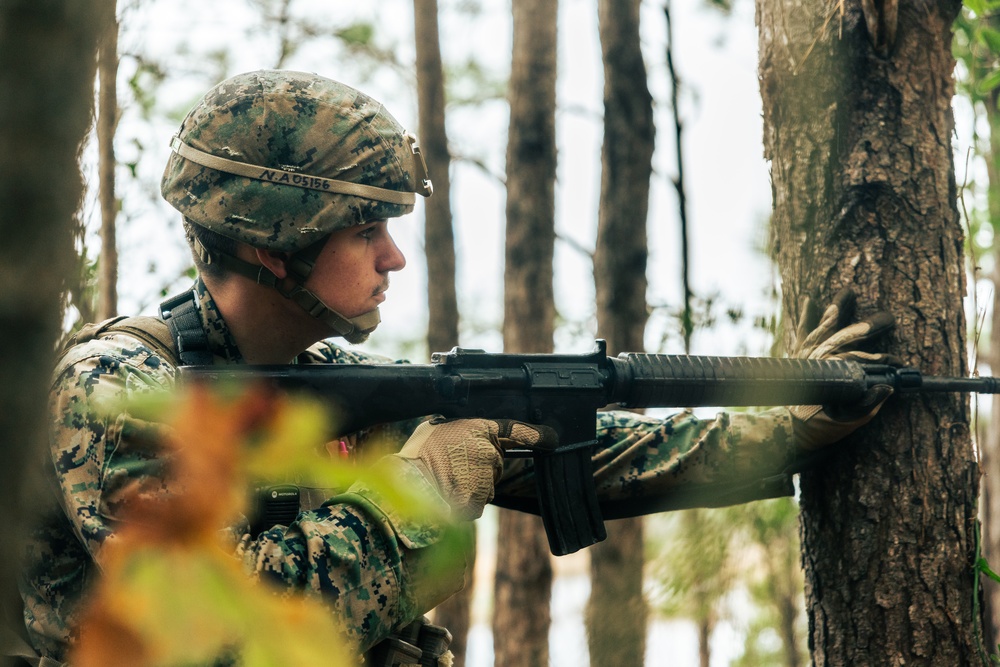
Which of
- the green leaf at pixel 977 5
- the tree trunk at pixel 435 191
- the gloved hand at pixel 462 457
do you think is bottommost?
the gloved hand at pixel 462 457

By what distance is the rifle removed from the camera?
2.49 m

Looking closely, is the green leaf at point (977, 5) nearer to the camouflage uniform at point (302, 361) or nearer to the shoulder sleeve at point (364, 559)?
the camouflage uniform at point (302, 361)

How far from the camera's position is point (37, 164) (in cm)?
53

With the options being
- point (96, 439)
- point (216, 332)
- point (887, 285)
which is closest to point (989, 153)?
point (887, 285)

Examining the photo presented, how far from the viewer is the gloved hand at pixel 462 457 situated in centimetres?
235

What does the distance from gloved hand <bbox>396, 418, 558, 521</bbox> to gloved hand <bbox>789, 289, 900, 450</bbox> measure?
1010mm

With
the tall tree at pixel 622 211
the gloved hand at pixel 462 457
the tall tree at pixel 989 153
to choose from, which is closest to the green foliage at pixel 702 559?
the gloved hand at pixel 462 457

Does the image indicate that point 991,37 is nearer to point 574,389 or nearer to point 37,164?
point 574,389

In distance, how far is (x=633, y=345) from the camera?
597cm

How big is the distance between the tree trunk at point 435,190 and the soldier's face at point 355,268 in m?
6.40

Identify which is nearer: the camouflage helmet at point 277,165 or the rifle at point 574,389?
the rifle at point 574,389

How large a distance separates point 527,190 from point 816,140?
192 inches

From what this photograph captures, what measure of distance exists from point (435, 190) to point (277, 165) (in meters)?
6.99

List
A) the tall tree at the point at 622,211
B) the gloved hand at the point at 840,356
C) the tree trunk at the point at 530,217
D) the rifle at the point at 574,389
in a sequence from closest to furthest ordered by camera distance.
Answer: the rifle at the point at 574,389 < the gloved hand at the point at 840,356 < the tall tree at the point at 622,211 < the tree trunk at the point at 530,217
